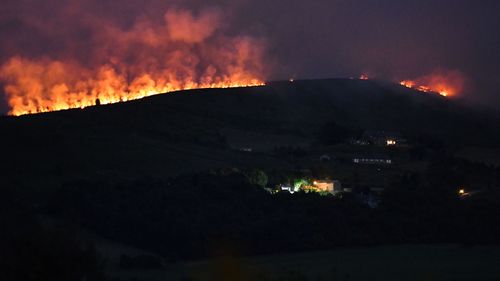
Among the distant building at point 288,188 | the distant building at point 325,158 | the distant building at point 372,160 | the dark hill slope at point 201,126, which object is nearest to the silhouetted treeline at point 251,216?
the distant building at point 288,188

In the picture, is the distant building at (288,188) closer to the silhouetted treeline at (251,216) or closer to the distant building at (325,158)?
the silhouetted treeline at (251,216)

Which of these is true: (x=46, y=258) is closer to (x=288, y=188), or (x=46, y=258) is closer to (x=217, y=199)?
(x=217, y=199)

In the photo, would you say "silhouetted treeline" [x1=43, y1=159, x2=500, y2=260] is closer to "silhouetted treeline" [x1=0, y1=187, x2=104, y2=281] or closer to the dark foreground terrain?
the dark foreground terrain

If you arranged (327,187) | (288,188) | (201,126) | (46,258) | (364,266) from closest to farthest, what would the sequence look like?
(46,258)
(364,266)
(288,188)
(327,187)
(201,126)

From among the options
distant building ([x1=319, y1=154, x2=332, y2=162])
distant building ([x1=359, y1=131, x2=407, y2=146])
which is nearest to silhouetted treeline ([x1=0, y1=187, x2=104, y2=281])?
distant building ([x1=319, y1=154, x2=332, y2=162])

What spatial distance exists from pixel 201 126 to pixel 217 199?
52458 mm

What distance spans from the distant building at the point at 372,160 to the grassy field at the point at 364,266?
118ft

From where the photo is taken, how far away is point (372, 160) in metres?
89.5

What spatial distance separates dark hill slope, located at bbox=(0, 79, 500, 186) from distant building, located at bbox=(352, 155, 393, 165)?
9.20m

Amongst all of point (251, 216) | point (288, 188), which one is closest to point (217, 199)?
point (251, 216)

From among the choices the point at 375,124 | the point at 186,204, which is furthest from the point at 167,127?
the point at 186,204

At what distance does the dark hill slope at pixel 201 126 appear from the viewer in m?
75.4

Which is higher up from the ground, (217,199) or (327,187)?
(327,187)

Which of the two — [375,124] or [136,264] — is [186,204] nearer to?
[136,264]
